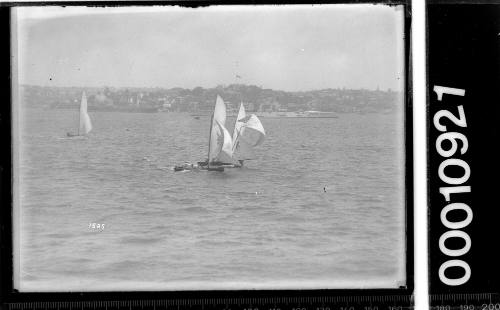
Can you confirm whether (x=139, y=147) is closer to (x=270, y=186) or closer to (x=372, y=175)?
(x=270, y=186)

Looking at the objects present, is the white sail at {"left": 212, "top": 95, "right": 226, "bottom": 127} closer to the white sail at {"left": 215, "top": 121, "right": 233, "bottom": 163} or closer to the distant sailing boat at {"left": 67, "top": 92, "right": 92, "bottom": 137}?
the white sail at {"left": 215, "top": 121, "right": 233, "bottom": 163}

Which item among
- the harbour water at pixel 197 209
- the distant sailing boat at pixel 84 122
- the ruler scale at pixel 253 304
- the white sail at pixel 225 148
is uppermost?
the distant sailing boat at pixel 84 122

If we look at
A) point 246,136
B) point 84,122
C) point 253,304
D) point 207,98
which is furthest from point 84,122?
point 253,304

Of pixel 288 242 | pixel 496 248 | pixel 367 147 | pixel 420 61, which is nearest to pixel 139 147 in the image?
pixel 288 242

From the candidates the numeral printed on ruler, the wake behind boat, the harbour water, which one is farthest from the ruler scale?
the wake behind boat

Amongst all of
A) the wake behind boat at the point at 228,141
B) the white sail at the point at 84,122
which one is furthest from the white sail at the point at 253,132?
the white sail at the point at 84,122

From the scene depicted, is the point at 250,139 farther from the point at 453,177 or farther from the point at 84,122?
the point at 453,177

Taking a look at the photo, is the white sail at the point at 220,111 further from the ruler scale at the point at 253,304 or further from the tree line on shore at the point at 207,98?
the ruler scale at the point at 253,304
